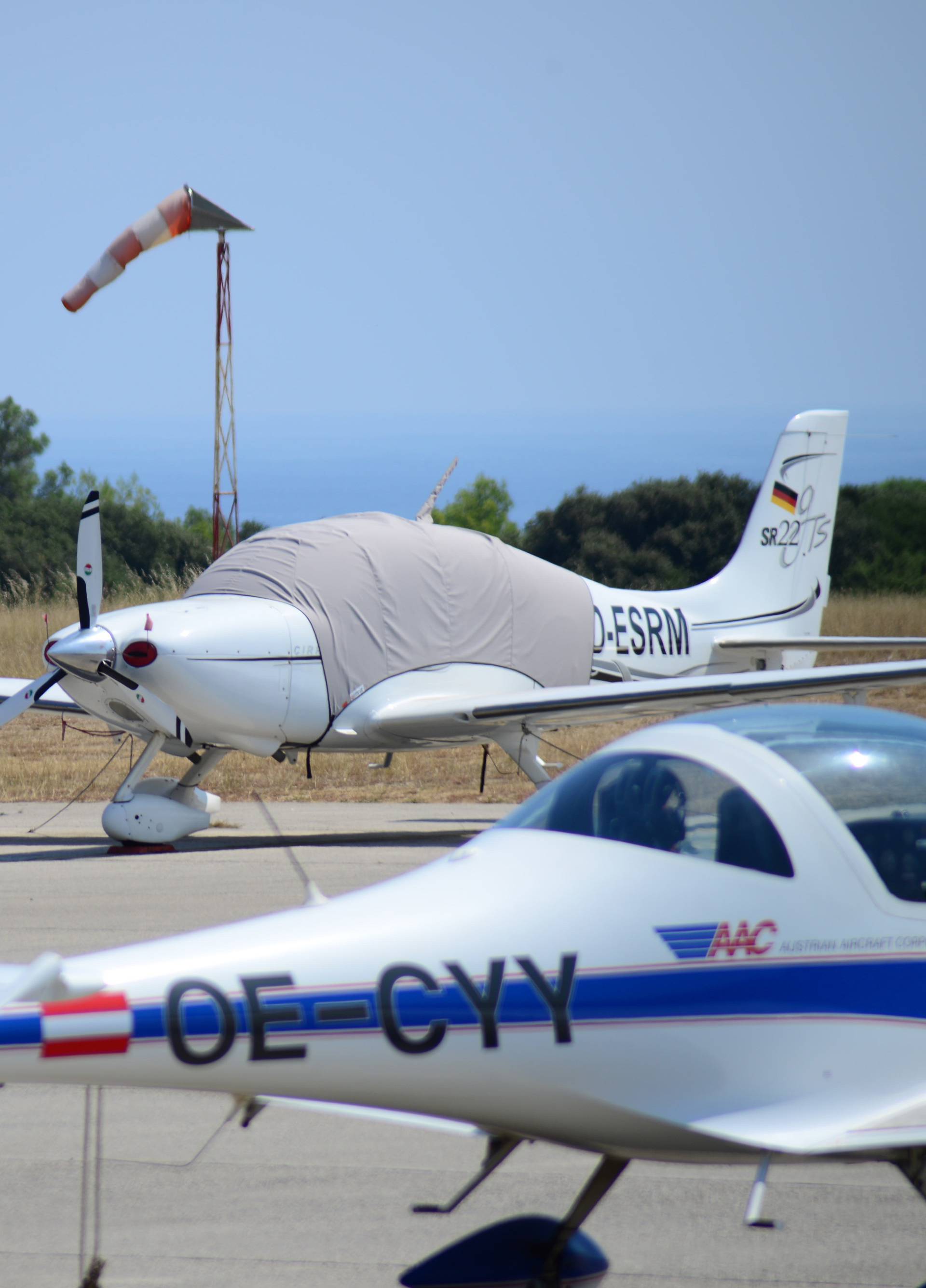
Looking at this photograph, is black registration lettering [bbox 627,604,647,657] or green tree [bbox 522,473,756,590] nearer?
black registration lettering [bbox 627,604,647,657]

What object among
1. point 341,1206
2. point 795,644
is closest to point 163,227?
point 795,644

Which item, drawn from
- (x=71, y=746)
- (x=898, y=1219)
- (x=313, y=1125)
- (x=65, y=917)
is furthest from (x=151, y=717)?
Answer: (x=71, y=746)

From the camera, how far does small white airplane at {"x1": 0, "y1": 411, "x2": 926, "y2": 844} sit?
38.9ft

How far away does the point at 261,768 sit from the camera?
18.9m

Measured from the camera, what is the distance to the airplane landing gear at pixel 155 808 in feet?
40.0

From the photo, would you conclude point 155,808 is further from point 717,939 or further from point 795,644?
point 717,939

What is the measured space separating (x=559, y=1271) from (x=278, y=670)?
28.7 ft

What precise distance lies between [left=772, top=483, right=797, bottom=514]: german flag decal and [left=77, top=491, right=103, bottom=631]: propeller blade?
28.1 feet

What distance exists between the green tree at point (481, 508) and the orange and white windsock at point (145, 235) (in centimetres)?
4677

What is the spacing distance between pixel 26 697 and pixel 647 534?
1648 inches

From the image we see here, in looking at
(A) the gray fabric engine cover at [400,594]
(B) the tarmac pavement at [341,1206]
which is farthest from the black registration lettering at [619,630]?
(B) the tarmac pavement at [341,1206]

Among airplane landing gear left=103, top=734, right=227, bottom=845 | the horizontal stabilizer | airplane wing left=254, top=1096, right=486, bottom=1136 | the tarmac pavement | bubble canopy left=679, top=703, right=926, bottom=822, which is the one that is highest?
bubble canopy left=679, top=703, right=926, bottom=822

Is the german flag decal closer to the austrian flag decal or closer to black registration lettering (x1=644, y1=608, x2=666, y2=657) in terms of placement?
black registration lettering (x1=644, y1=608, x2=666, y2=657)

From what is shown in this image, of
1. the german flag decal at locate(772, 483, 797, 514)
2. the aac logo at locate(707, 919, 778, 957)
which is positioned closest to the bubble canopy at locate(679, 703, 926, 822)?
the aac logo at locate(707, 919, 778, 957)
